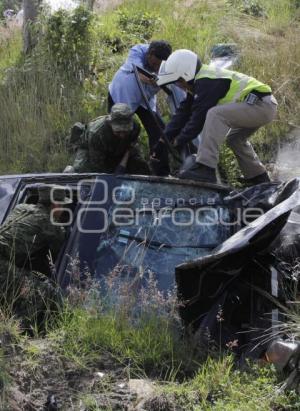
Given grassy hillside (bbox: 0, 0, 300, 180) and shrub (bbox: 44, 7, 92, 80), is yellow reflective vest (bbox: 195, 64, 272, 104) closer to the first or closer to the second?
grassy hillside (bbox: 0, 0, 300, 180)

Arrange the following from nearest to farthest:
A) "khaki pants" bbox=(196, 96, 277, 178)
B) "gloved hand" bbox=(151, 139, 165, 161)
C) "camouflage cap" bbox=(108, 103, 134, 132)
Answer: "khaki pants" bbox=(196, 96, 277, 178), "camouflage cap" bbox=(108, 103, 134, 132), "gloved hand" bbox=(151, 139, 165, 161)

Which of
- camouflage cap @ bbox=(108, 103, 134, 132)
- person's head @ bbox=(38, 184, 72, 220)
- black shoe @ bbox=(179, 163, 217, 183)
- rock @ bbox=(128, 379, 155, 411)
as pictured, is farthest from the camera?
camouflage cap @ bbox=(108, 103, 134, 132)

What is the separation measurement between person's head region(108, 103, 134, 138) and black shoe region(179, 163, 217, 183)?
27.1 inches

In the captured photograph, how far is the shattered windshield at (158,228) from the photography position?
4.45 meters

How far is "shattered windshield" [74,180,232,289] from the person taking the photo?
445cm

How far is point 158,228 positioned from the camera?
4637mm

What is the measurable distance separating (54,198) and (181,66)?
69.3 inches

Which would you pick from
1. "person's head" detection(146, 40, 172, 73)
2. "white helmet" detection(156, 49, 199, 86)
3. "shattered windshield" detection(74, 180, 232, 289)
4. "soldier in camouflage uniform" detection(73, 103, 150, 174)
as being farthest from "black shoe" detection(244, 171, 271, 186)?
"shattered windshield" detection(74, 180, 232, 289)

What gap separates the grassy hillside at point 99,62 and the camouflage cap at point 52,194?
291 centimetres

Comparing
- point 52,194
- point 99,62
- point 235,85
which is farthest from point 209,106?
point 99,62

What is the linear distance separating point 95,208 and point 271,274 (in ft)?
4.18

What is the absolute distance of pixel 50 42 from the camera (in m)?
9.32

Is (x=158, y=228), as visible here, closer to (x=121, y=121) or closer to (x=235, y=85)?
(x=121, y=121)

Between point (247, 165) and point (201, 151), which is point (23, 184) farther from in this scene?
point (247, 165)
